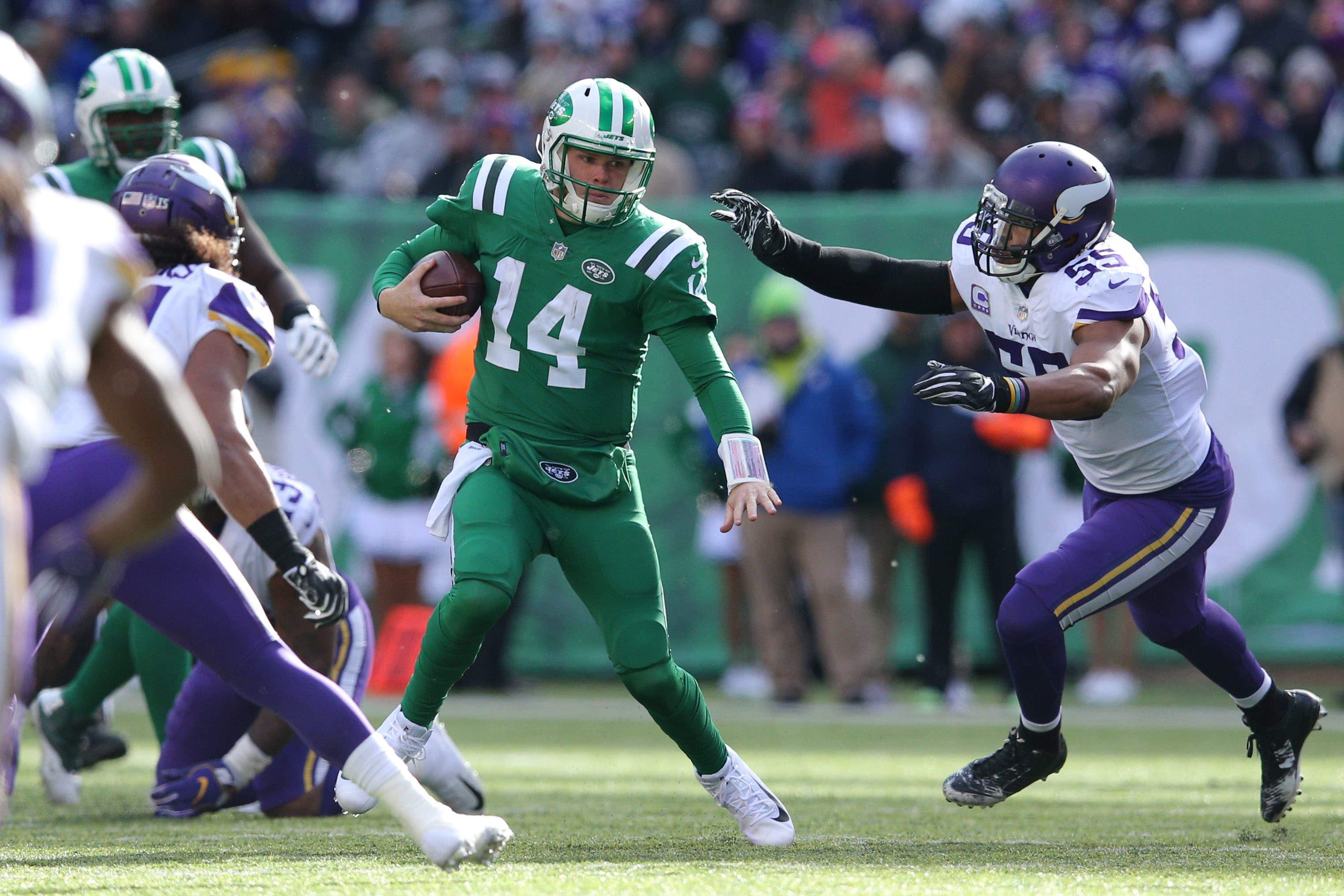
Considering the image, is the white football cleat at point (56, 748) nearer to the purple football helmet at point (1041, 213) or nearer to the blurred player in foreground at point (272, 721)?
the blurred player in foreground at point (272, 721)

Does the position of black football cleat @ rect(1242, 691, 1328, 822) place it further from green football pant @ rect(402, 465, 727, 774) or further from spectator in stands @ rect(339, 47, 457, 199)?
spectator in stands @ rect(339, 47, 457, 199)

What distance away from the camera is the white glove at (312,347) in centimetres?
523

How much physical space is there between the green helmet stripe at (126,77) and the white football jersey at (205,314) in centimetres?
176

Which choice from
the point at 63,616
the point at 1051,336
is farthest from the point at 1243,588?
the point at 63,616

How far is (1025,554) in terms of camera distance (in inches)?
366

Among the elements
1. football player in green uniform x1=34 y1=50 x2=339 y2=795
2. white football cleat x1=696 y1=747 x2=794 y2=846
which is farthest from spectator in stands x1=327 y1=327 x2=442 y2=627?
white football cleat x1=696 y1=747 x2=794 y2=846

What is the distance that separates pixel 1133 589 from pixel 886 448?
15.2 ft

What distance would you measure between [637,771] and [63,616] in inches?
99.6

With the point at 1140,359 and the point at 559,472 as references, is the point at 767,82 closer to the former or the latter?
the point at 1140,359

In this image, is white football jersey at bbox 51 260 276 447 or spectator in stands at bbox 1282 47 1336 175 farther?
spectator in stands at bbox 1282 47 1336 175

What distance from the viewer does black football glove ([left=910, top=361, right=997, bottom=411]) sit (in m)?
4.08

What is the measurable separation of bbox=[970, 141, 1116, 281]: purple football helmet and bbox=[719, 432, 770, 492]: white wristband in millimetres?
922

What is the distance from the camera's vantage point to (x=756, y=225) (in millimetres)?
4859

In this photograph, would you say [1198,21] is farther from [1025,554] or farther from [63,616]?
[63,616]
